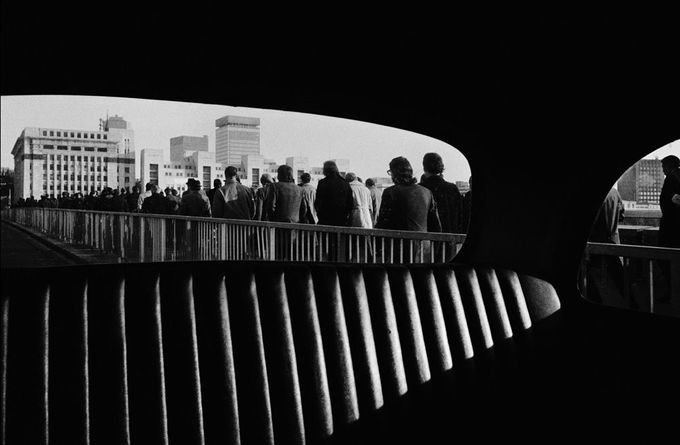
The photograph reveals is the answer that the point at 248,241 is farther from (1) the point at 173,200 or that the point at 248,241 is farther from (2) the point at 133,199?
(2) the point at 133,199

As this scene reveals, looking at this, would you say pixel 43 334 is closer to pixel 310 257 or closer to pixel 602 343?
pixel 602 343

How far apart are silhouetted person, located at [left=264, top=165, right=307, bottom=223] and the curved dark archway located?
20.4 ft

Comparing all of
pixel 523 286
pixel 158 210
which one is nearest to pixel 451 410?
pixel 523 286

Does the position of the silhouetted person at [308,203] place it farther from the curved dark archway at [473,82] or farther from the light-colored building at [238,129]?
the curved dark archway at [473,82]

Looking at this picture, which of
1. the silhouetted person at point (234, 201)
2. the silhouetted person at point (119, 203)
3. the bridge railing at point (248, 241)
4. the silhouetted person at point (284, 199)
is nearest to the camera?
the bridge railing at point (248, 241)

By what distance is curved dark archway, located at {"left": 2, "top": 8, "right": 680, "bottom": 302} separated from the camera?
2.05 meters

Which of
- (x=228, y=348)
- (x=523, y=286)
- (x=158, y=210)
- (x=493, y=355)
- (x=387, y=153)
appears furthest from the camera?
(x=158, y=210)

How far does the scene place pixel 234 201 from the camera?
10.1 metres

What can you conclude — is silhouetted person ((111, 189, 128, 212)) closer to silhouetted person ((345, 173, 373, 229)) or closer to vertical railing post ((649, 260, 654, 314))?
silhouetted person ((345, 173, 373, 229))

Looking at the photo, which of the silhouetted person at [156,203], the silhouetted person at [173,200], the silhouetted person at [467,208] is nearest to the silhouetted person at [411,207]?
the silhouetted person at [467,208]

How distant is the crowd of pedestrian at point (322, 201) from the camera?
6238 millimetres

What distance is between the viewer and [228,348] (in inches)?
77.5

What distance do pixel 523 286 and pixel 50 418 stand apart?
147cm

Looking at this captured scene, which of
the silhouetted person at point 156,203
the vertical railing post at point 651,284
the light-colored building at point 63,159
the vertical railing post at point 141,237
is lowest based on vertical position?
the vertical railing post at point 651,284
